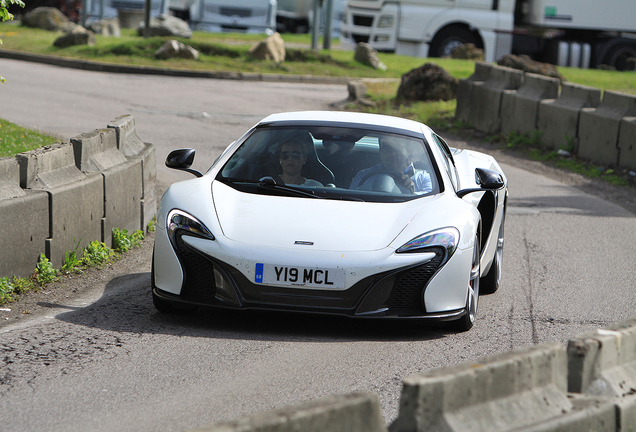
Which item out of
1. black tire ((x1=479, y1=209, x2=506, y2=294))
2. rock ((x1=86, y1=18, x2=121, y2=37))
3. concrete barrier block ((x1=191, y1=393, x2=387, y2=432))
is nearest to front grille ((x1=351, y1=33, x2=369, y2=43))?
rock ((x1=86, y1=18, x2=121, y2=37))

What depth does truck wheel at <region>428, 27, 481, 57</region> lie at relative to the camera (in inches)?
1062

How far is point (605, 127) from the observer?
13523mm

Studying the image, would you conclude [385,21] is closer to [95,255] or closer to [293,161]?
[95,255]

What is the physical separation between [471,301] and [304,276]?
120cm

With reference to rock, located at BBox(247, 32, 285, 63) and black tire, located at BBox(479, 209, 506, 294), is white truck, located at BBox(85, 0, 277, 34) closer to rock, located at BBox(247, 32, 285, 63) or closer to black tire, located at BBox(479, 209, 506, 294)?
rock, located at BBox(247, 32, 285, 63)

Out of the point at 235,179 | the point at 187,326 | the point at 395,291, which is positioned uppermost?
the point at 235,179

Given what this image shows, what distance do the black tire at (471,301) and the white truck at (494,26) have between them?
20.8 meters

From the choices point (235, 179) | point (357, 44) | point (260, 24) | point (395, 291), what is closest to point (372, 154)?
point (235, 179)

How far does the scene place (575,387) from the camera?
3.28 meters

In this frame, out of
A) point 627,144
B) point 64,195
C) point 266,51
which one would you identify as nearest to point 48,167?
point 64,195

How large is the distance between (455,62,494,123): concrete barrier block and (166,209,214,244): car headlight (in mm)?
12792

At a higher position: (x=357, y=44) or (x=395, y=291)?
(x=357, y=44)

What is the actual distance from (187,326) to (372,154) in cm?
183

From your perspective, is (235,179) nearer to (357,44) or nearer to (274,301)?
(274,301)
